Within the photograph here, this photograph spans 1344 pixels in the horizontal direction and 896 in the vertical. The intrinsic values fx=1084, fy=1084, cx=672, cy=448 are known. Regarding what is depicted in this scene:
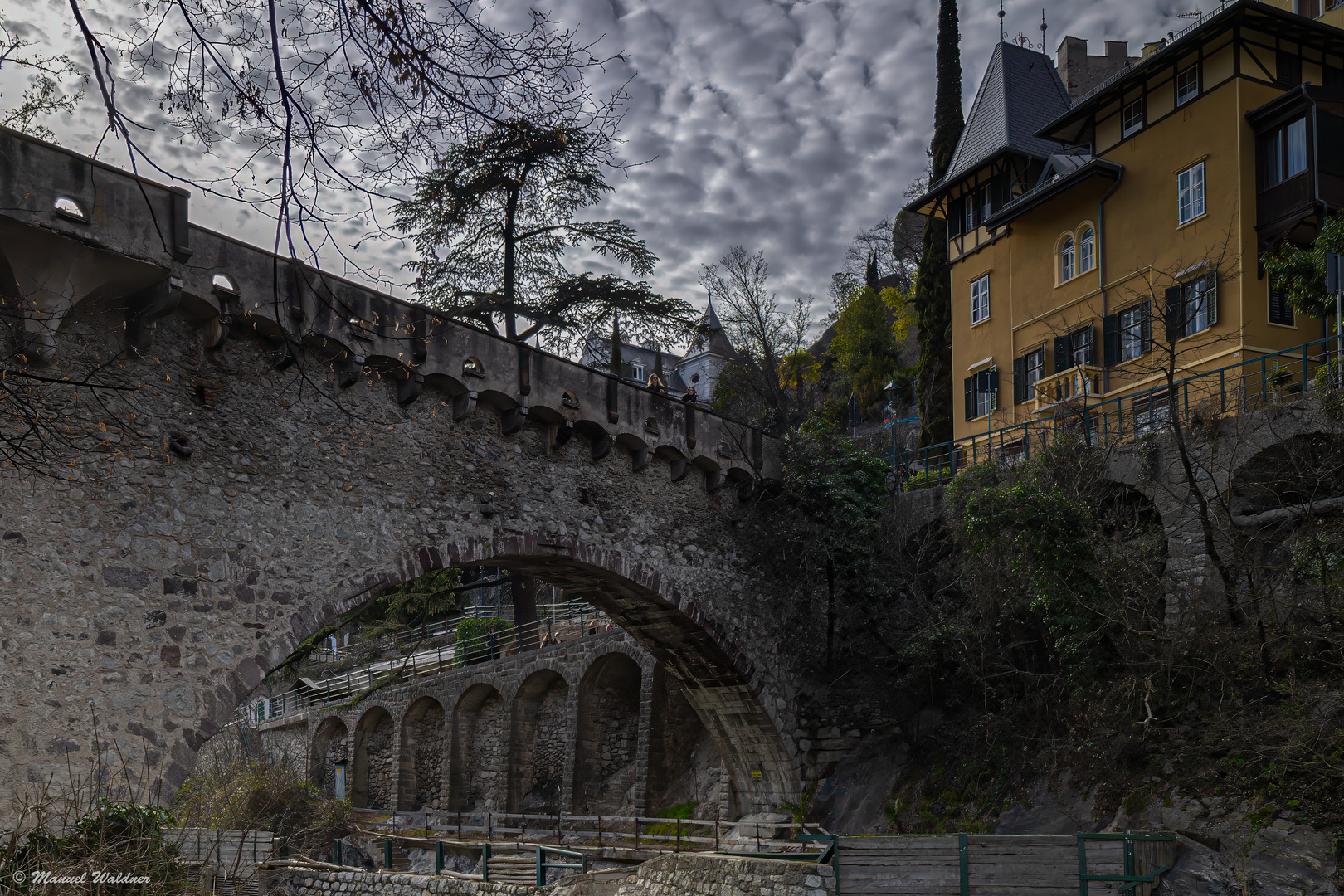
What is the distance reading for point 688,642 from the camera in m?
16.3

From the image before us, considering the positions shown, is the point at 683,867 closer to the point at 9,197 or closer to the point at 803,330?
the point at 9,197

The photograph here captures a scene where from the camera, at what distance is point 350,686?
31047 millimetres

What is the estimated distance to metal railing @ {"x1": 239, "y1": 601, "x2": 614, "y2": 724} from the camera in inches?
993

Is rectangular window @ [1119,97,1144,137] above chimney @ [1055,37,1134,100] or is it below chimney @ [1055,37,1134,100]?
below

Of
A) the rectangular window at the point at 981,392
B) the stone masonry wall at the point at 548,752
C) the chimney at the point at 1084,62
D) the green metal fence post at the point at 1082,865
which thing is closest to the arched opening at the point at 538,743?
the stone masonry wall at the point at 548,752

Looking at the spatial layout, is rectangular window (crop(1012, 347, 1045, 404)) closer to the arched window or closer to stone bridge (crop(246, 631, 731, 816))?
the arched window

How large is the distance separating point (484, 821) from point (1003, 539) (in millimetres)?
14178

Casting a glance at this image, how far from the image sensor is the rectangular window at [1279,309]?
16375 mm

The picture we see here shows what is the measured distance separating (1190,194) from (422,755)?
20.9 meters

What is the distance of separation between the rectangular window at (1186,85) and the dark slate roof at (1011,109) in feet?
11.1

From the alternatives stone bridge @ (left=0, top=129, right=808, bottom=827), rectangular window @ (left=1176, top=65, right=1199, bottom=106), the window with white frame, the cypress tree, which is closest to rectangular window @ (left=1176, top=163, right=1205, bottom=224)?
rectangular window @ (left=1176, top=65, right=1199, bottom=106)

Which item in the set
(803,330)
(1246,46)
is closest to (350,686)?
(803,330)

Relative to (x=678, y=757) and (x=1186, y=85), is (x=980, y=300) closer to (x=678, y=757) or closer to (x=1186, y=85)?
(x=1186, y=85)

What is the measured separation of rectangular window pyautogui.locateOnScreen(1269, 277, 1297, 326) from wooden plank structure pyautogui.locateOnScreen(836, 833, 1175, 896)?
382 inches
